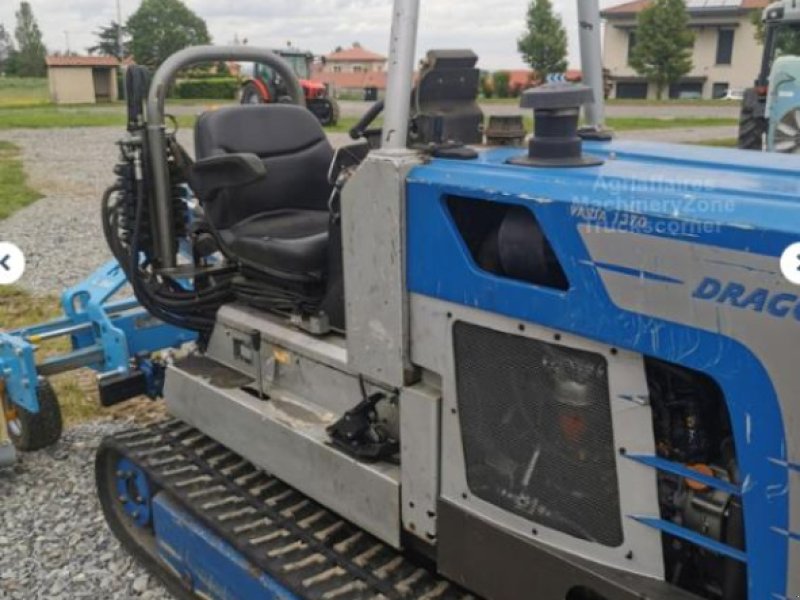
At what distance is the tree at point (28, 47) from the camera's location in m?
80.9

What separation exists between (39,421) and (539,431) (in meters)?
2.77

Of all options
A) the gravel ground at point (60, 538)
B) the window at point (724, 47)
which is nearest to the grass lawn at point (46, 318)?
the gravel ground at point (60, 538)

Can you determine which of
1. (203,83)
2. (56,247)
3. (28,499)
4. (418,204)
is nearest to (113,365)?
(28,499)

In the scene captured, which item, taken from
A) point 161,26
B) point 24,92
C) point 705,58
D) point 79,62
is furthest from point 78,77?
point 705,58

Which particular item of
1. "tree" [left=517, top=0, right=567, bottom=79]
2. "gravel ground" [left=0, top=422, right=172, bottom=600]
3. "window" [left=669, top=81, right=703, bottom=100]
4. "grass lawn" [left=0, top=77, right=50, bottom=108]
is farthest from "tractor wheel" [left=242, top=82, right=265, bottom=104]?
"window" [left=669, top=81, right=703, bottom=100]

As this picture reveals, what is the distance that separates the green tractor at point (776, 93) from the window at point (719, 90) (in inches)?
1383

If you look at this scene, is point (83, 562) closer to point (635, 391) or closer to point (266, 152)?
point (266, 152)

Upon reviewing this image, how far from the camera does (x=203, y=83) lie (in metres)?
46.5

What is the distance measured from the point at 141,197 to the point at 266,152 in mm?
521

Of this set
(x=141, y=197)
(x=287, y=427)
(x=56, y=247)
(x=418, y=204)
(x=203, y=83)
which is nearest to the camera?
(x=418, y=204)

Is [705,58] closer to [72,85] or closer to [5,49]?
[72,85]

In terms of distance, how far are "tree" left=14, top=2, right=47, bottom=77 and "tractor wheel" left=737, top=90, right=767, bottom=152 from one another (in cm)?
7766

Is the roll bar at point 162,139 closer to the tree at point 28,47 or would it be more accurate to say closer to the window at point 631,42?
the window at point 631,42

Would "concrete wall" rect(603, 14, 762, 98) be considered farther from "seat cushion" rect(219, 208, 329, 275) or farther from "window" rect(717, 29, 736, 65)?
"seat cushion" rect(219, 208, 329, 275)
